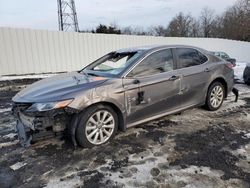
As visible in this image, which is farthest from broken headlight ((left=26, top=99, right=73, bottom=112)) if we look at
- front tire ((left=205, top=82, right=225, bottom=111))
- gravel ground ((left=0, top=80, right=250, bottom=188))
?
front tire ((left=205, top=82, right=225, bottom=111))

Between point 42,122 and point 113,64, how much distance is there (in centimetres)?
180

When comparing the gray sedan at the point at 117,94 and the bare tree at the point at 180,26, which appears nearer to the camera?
the gray sedan at the point at 117,94

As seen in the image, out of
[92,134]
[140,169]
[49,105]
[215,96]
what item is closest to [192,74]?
[215,96]

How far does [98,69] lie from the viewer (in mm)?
5195

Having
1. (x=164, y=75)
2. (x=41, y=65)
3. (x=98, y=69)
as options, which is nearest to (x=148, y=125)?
(x=164, y=75)

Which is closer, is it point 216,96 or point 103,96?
point 103,96

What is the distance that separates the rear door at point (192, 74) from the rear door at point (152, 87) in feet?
0.58

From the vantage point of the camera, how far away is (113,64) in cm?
500

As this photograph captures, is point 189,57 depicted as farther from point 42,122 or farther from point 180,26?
point 180,26

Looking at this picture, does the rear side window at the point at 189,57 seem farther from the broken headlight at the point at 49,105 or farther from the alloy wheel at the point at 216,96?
the broken headlight at the point at 49,105

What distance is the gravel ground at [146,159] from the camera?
323cm

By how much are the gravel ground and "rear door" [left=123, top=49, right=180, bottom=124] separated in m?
0.43

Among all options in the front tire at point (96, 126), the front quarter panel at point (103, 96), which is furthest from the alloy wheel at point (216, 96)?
the front tire at point (96, 126)

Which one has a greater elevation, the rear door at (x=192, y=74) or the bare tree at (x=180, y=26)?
the bare tree at (x=180, y=26)
